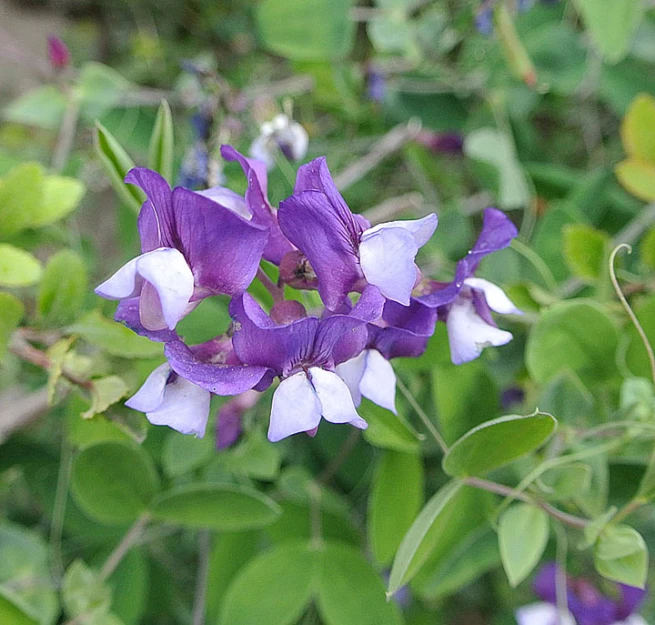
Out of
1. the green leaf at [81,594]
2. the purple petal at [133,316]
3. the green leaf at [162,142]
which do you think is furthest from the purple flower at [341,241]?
the green leaf at [81,594]

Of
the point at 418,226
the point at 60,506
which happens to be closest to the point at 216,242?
the point at 418,226

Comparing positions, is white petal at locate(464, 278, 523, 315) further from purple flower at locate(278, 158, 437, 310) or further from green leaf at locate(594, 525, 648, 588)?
green leaf at locate(594, 525, 648, 588)

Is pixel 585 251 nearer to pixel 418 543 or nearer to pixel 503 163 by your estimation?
pixel 503 163

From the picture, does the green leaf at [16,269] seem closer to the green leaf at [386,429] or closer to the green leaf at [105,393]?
the green leaf at [105,393]

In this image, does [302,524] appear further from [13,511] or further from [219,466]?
[13,511]

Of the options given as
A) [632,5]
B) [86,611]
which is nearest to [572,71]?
[632,5]

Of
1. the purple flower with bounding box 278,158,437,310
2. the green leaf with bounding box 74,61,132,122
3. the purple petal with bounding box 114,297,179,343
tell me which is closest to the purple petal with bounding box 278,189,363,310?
the purple flower with bounding box 278,158,437,310
